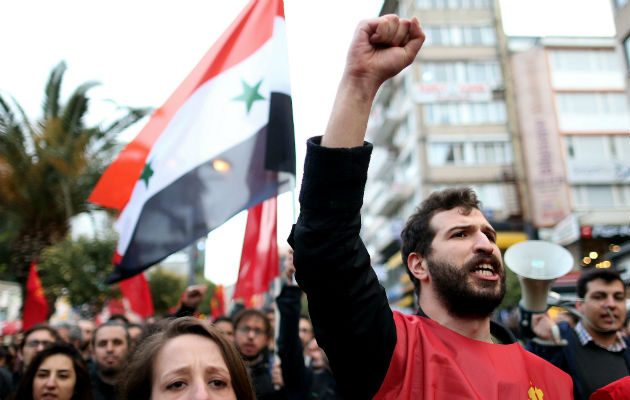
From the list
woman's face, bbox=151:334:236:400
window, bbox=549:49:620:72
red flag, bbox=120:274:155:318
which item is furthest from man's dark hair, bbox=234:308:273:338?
window, bbox=549:49:620:72

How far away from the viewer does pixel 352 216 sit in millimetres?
1585

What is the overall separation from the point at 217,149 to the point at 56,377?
2161 millimetres

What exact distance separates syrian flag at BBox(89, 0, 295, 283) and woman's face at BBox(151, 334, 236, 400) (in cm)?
262

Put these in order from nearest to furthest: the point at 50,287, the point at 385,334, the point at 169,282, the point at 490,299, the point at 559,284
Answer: the point at 385,334 < the point at 490,299 < the point at 559,284 < the point at 50,287 < the point at 169,282

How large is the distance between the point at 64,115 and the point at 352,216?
14993 millimetres

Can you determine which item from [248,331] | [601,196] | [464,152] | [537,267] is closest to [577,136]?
[601,196]

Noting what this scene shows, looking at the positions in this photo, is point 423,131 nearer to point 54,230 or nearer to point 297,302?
point 54,230

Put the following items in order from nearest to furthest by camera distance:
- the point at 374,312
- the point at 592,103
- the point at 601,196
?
the point at 374,312, the point at 601,196, the point at 592,103

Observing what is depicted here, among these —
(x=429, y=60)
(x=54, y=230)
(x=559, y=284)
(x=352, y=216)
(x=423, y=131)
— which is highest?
(x=429, y=60)

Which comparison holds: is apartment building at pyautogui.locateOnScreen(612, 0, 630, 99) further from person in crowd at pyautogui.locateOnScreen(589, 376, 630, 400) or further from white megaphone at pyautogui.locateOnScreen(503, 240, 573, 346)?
person in crowd at pyautogui.locateOnScreen(589, 376, 630, 400)

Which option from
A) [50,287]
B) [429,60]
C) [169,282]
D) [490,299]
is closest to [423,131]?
[429,60]

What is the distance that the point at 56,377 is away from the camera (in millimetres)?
3994

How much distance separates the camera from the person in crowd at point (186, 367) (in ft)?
6.77

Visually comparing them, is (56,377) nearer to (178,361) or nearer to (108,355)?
(108,355)
